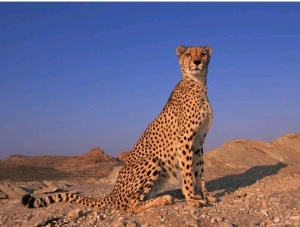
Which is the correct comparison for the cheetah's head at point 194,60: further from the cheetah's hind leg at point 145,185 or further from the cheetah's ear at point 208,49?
the cheetah's hind leg at point 145,185

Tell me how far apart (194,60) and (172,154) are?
1312 mm

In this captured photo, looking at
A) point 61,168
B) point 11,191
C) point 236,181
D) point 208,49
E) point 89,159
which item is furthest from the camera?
point 89,159

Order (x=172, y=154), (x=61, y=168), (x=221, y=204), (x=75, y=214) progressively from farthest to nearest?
(x=61, y=168)
(x=172, y=154)
(x=221, y=204)
(x=75, y=214)

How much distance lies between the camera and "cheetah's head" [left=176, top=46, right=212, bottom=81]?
5.71 m

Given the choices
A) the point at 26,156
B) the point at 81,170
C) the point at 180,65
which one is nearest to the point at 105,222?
the point at 180,65

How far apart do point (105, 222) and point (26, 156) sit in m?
21.7

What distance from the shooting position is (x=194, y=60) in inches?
224

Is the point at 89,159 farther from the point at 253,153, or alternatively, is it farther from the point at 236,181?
the point at 236,181

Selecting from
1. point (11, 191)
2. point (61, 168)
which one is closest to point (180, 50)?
point (11, 191)

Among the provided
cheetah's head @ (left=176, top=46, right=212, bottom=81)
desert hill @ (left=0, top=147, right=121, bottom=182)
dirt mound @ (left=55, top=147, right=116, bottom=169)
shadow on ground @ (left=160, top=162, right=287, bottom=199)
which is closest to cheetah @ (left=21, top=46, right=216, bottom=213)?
cheetah's head @ (left=176, top=46, right=212, bottom=81)

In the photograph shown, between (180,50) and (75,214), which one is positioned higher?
(180,50)

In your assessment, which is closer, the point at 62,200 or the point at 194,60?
the point at 62,200

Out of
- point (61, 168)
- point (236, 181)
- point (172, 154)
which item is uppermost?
point (61, 168)

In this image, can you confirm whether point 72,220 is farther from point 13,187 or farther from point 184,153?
point 13,187
